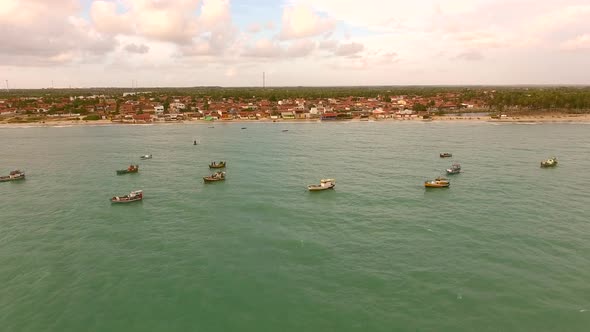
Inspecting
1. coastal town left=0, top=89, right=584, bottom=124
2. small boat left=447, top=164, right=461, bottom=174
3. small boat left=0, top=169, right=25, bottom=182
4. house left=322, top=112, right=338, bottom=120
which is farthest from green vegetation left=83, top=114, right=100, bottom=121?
small boat left=447, top=164, right=461, bottom=174

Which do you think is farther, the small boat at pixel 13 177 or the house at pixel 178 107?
the house at pixel 178 107

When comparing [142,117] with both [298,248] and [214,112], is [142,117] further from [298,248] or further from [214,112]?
[298,248]

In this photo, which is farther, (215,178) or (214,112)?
(214,112)

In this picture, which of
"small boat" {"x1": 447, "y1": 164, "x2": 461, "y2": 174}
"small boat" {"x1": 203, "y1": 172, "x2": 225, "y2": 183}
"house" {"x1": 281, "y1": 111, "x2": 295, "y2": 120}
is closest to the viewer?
"small boat" {"x1": 203, "y1": 172, "x2": 225, "y2": 183}

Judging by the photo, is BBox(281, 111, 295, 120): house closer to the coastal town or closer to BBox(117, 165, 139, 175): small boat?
the coastal town

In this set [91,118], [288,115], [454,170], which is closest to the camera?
[454,170]

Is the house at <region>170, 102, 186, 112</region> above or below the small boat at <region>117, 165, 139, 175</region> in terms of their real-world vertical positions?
above

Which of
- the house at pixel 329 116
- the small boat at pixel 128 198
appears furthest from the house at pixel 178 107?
the small boat at pixel 128 198

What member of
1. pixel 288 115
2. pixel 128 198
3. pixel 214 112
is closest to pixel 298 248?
pixel 128 198

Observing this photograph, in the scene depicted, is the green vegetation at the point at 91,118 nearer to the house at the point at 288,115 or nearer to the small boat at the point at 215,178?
the house at the point at 288,115
